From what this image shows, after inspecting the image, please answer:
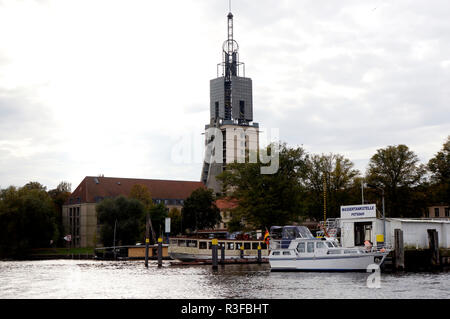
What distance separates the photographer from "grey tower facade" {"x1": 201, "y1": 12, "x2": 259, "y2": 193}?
17625 cm

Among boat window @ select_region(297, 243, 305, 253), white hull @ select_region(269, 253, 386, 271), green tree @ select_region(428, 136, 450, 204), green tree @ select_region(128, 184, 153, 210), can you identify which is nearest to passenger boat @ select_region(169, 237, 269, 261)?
white hull @ select_region(269, 253, 386, 271)

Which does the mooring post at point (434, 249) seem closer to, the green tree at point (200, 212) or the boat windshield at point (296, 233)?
the boat windshield at point (296, 233)

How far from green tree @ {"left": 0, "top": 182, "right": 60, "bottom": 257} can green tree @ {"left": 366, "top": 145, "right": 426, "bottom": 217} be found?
55.8 m

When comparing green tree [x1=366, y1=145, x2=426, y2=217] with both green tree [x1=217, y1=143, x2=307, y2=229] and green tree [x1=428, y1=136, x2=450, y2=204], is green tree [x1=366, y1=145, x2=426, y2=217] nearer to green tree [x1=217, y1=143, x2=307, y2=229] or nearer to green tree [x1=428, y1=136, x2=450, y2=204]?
green tree [x1=428, y1=136, x2=450, y2=204]

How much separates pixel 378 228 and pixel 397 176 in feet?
120

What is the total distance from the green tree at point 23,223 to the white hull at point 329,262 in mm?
58546

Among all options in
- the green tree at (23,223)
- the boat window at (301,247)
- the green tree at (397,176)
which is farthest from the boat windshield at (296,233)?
the green tree at (23,223)

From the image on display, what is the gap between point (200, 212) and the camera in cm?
11725

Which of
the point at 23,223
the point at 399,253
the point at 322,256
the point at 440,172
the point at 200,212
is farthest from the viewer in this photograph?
the point at 200,212

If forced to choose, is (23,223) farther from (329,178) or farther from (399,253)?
(399,253)

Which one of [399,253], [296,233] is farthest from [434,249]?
[296,233]

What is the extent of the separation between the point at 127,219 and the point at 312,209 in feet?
109

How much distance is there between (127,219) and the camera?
10206cm
